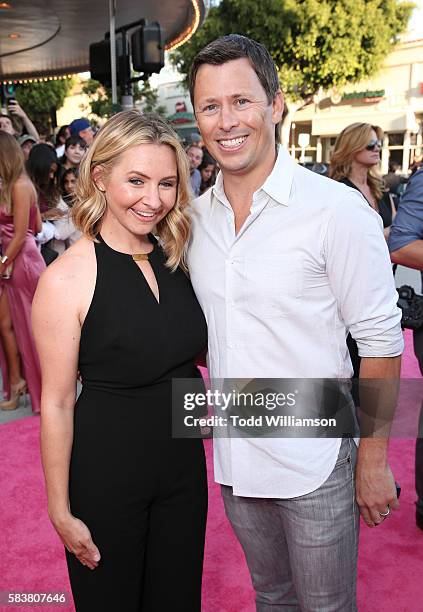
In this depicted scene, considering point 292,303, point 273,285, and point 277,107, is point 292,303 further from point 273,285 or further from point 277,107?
point 277,107

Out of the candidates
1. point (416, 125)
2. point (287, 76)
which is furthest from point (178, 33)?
point (416, 125)

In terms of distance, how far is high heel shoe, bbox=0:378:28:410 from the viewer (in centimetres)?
445

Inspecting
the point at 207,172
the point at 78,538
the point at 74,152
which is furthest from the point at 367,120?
the point at 78,538

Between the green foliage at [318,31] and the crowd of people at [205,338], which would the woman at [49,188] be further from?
the green foliage at [318,31]

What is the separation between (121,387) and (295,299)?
1.76 ft

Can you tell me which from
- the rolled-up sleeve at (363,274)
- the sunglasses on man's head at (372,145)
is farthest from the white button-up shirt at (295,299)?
the sunglasses on man's head at (372,145)

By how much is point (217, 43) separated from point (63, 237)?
3695 millimetres

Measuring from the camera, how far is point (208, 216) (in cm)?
180

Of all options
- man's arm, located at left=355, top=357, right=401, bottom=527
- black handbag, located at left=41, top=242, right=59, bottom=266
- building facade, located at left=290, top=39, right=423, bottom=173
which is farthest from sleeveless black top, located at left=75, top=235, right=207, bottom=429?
building facade, located at left=290, top=39, right=423, bottom=173

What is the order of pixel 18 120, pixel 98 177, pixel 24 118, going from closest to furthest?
pixel 98 177 → pixel 24 118 → pixel 18 120

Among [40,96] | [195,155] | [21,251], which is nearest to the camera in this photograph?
[21,251]

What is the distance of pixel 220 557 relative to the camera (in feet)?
8.67

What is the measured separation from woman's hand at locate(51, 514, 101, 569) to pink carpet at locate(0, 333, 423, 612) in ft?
3.14

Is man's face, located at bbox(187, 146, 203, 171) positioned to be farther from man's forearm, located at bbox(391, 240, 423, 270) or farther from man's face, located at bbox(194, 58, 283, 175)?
man's face, located at bbox(194, 58, 283, 175)
